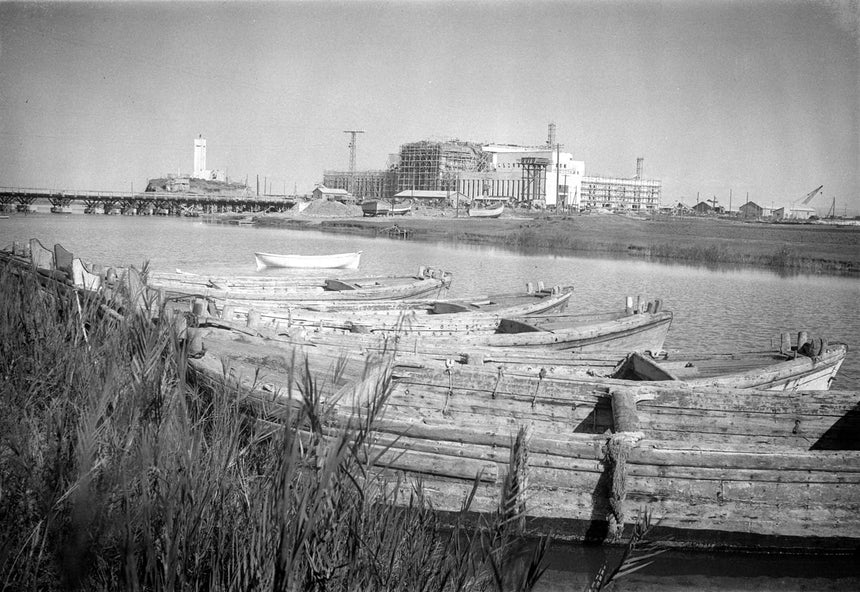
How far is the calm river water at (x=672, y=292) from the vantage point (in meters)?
7.45

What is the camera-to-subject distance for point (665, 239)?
54500 millimetres

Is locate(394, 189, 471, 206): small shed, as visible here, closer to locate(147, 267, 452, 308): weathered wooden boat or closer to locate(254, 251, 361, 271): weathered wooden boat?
locate(254, 251, 361, 271): weathered wooden boat

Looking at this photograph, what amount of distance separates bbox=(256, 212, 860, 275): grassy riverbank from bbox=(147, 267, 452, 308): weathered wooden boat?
26.0 meters

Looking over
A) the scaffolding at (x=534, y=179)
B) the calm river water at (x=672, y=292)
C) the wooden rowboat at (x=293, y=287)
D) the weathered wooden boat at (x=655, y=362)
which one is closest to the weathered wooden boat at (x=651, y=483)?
the calm river water at (x=672, y=292)

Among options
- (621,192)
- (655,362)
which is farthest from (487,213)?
(655,362)

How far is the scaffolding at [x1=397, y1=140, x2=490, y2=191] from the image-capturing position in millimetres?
137000

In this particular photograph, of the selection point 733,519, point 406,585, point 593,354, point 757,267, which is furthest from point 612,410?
point 757,267

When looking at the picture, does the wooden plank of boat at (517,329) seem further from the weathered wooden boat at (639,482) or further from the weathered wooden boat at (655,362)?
the weathered wooden boat at (639,482)

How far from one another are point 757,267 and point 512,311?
29.8 metres

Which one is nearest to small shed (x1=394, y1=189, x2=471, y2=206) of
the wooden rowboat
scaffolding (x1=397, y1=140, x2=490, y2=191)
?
scaffolding (x1=397, y1=140, x2=490, y2=191)

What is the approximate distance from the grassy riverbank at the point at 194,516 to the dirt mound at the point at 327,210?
97.5m

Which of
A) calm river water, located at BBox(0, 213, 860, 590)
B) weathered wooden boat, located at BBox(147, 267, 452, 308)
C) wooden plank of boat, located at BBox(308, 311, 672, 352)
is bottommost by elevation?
calm river water, located at BBox(0, 213, 860, 590)

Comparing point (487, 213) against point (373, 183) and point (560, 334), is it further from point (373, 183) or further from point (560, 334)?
point (560, 334)

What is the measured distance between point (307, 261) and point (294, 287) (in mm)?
9097
